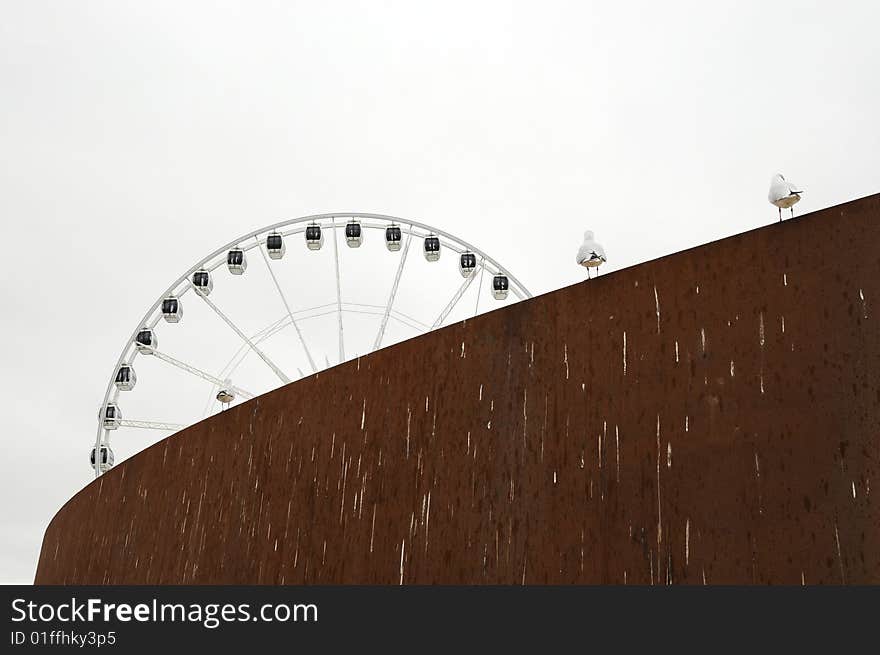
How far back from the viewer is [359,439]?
3.16m

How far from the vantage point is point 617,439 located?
2.58 metres

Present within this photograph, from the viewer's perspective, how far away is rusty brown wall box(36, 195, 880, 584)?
232 centimetres

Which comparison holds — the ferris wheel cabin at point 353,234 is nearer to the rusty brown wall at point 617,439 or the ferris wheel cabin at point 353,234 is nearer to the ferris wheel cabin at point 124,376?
the ferris wheel cabin at point 124,376

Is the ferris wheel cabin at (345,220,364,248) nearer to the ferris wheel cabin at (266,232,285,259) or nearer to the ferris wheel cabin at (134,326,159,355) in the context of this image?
the ferris wheel cabin at (266,232,285,259)

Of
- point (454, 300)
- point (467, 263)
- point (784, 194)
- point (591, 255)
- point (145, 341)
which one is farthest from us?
point (467, 263)

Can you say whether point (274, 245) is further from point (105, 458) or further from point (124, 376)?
point (105, 458)

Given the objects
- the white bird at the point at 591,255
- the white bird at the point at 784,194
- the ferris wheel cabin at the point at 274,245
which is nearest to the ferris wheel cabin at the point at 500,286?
the ferris wheel cabin at the point at 274,245

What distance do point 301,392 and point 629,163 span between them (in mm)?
18109

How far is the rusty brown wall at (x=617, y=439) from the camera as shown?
2.32 m

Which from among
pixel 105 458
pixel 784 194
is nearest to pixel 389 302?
pixel 105 458

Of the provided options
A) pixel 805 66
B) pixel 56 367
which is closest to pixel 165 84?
pixel 56 367

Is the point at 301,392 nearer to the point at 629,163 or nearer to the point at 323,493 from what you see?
the point at 323,493

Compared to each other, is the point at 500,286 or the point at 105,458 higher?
the point at 500,286

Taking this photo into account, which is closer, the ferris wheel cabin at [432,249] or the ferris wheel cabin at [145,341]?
the ferris wheel cabin at [145,341]
